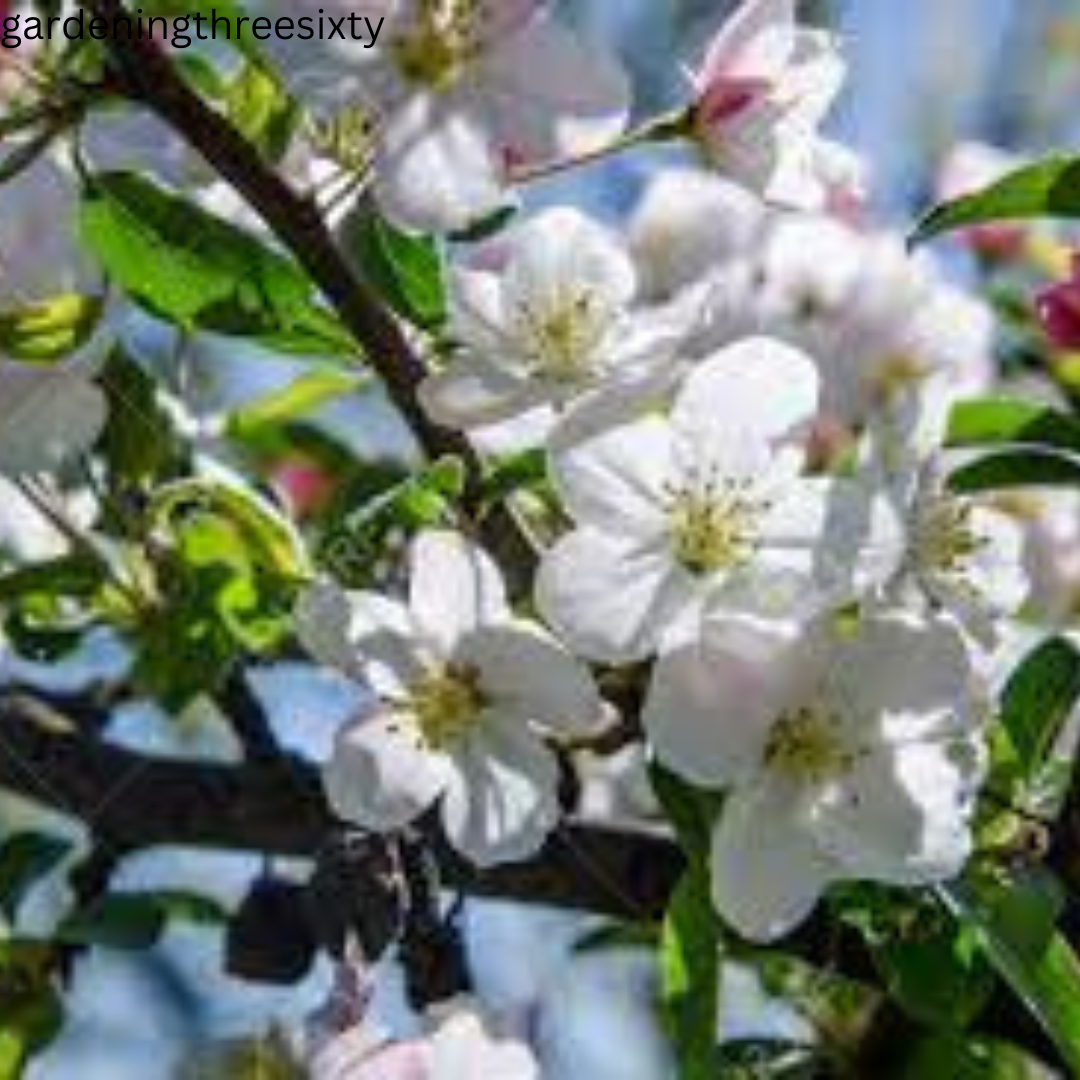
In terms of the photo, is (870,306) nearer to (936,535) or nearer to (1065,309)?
(1065,309)

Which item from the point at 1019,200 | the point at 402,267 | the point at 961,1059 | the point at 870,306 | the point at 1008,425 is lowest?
the point at 870,306

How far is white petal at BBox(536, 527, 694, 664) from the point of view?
3.43 ft

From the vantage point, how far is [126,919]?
4.58 feet

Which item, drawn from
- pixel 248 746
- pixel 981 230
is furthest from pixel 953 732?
pixel 981 230

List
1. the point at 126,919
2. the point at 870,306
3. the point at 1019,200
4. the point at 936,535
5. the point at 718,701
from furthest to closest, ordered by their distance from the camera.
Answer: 1. the point at 870,306
2. the point at 126,919
3. the point at 1019,200
4. the point at 936,535
5. the point at 718,701

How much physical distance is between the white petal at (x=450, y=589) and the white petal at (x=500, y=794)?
0.03m

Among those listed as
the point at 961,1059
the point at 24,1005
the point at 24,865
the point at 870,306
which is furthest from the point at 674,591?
the point at 870,306

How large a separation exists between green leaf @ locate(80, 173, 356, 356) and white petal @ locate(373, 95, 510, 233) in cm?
8

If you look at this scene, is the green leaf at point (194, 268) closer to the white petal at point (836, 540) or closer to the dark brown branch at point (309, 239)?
the dark brown branch at point (309, 239)

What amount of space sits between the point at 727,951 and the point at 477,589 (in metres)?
0.26

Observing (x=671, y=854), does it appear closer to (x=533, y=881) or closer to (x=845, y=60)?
(x=533, y=881)

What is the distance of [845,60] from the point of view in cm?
126

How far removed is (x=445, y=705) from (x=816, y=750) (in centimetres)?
13

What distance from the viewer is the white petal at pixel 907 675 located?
106 centimetres
